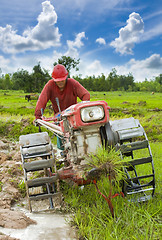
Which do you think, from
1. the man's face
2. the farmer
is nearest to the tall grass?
the farmer

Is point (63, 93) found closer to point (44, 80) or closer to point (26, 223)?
point (26, 223)

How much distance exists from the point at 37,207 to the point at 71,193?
546mm

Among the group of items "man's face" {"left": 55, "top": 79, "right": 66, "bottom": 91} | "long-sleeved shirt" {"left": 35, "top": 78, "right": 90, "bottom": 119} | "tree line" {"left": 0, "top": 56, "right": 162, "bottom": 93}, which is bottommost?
"long-sleeved shirt" {"left": 35, "top": 78, "right": 90, "bottom": 119}

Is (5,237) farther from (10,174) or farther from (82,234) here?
(10,174)

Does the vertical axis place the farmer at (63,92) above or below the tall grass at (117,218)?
above

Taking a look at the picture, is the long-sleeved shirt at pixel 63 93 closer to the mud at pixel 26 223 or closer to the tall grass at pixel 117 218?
the mud at pixel 26 223

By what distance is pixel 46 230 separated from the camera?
2.68 metres

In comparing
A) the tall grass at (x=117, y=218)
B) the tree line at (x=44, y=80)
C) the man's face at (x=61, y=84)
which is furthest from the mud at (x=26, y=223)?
the tree line at (x=44, y=80)

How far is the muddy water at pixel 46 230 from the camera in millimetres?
2537

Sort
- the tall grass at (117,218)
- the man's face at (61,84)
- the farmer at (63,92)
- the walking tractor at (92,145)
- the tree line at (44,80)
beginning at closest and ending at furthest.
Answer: the tall grass at (117,218) < the walking tractor at (92,145) < the man's face at (61,84) < the farmer at (63,92) < the tree line at (44,80)

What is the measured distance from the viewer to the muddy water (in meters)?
2.54

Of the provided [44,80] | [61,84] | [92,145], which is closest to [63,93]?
[61,84]

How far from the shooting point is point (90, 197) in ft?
11.2

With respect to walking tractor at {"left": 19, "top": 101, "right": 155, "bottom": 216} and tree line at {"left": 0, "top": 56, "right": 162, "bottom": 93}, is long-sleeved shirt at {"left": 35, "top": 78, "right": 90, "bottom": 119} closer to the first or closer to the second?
walking tractor at {"left": 19, "top": 101, "right": 155, "bottom": 216}
